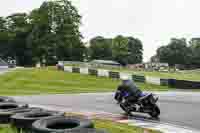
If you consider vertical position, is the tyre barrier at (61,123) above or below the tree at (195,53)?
below

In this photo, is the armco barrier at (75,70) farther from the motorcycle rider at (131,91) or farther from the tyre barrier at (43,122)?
the tyre barrier at (43,122)

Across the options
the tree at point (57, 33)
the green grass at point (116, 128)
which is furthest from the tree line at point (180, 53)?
the green grass at point (116, 128)

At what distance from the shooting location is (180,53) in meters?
108

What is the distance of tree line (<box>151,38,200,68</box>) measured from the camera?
106812mm

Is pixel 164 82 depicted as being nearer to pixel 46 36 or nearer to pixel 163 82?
pixel 163 82

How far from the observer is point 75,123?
292 inches

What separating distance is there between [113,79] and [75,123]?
29.8 metres

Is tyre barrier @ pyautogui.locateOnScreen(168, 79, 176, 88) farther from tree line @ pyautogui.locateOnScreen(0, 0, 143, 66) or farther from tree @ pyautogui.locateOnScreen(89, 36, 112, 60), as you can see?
tree @ pyautogui.locateOnScreen(89, 36, 112, 60)

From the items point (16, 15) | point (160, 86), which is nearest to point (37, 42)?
point (16, 15)

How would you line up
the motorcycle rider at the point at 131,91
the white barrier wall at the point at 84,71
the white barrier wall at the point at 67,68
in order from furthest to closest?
the white barrier wall at the point at 67,68, the white barrier wall at the point at 84,71, the motorcycle rider at the point at 131,91

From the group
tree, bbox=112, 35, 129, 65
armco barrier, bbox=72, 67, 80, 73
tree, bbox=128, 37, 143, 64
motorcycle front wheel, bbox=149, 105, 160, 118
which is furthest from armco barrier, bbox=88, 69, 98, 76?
tree, bbox=128, 37, 143, 64

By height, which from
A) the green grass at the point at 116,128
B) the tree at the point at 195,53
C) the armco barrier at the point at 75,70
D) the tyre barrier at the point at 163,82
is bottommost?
the green grass at the point at 116,128

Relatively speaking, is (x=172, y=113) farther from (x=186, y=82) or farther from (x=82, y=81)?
(x=82, y=81)

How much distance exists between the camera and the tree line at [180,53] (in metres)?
107
